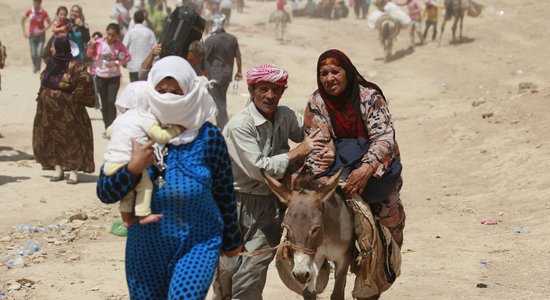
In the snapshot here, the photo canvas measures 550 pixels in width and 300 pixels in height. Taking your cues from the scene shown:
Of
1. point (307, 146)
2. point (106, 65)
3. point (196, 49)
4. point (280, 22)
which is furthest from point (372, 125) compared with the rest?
point (280, 22)

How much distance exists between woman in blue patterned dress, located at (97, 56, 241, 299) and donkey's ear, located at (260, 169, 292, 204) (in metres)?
1.02

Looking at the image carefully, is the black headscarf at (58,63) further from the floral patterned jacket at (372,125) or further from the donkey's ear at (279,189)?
the donkey's ear at (279,189)

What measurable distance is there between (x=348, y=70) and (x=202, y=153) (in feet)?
5.43

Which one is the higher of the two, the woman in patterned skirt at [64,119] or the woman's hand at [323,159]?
the woman's hand at [323,159]

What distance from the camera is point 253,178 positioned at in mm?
5785

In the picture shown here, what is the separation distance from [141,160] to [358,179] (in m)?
1.88

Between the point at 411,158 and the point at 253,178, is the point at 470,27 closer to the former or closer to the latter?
the point at 411,158

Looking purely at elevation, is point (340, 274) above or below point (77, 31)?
below

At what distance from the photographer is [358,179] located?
5.73 metres

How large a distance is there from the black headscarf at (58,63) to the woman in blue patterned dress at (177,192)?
22.2ft

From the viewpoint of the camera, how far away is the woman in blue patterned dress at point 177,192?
167 inches

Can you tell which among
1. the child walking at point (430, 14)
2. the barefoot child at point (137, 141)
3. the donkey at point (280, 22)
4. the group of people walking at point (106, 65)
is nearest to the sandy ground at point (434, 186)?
the group of people walking at point (106, 65)

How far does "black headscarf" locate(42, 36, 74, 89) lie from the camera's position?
427 inches

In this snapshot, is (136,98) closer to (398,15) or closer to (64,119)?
(64,119)
